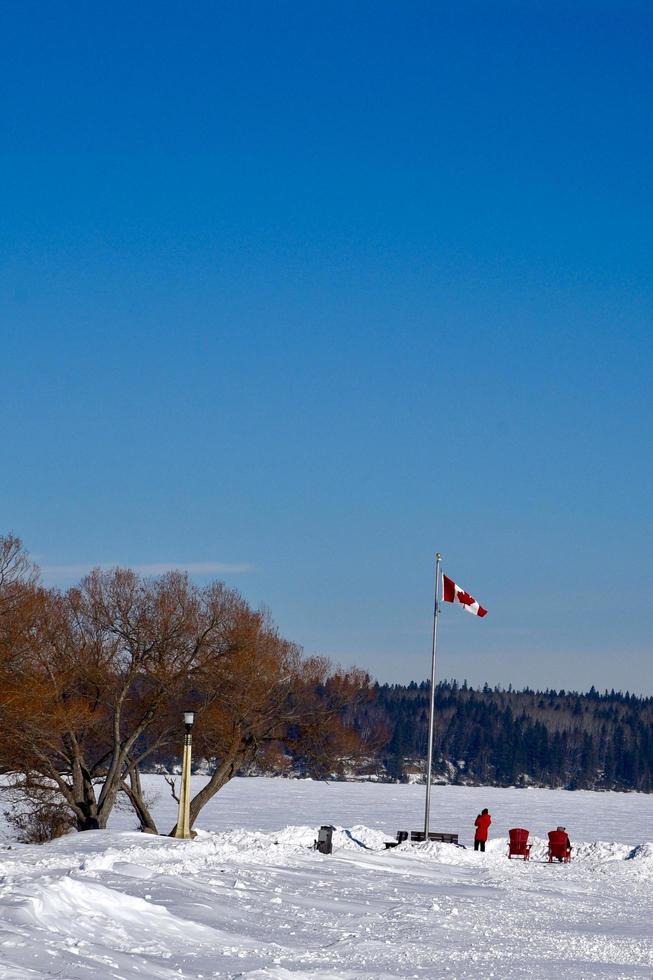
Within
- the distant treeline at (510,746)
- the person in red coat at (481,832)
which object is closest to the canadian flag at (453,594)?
the person in red coat at (481,832)

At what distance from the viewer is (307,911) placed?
1836cm

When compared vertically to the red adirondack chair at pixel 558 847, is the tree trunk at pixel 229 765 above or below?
above

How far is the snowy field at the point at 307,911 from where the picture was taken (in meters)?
13.6

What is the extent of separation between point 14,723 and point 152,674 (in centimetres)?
457

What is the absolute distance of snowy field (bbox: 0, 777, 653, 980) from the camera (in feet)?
44.6

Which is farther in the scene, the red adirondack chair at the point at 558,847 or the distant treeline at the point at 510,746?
the distant treeline at the point at 510,746

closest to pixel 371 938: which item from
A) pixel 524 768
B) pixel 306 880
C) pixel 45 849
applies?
pixel 306 880

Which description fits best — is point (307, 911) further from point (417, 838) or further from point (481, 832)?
point (481, 832)

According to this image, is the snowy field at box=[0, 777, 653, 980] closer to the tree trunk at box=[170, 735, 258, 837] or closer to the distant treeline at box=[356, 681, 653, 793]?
the tree trunk at box=[170, 735, 258, 837]

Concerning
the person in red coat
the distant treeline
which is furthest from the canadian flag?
the distant treeline

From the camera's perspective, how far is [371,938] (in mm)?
16531

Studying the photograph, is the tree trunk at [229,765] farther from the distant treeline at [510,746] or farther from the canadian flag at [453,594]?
the distant treeline at [510,746]

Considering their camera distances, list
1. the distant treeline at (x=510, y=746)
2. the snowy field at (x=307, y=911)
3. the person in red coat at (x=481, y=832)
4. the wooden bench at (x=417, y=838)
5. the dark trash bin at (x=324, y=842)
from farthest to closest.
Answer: the distant treeline at (x=510, y=746), the person in red coat at (x=481, y=832), the wooden bench at (x=417, y=838), the dark trash bin at (x=324, y=842), the snowy field at (x=307, y=911)

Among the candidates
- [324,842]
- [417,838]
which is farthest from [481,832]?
[324,842]
